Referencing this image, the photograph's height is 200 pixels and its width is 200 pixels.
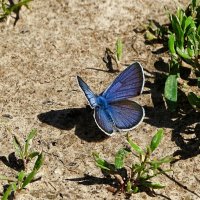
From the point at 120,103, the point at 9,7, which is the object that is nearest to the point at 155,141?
the point at 120,103

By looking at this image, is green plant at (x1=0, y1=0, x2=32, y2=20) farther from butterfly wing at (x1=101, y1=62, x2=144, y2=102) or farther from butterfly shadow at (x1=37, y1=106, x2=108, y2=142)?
butterfly wing at (x1=101, y1=62, x2=144, y2=102)

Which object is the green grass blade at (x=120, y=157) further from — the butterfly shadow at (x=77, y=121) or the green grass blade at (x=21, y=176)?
the green grass blade at (x=21, y=176)

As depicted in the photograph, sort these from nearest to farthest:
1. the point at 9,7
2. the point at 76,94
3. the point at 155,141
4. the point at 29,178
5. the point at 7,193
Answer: the point at 7,193 < the point at 29,178 < the point at 155,141 < the point at 76,94 < the point at 9,7

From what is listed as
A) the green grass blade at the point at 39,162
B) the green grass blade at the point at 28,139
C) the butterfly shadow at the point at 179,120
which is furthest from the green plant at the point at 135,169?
the green grass blade at the point at 28,139

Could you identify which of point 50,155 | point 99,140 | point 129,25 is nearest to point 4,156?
point 50,155

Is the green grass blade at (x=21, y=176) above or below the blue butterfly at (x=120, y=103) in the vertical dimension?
below

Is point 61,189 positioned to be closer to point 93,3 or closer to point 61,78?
point 61,78

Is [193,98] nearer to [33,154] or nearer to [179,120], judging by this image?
[179,120]

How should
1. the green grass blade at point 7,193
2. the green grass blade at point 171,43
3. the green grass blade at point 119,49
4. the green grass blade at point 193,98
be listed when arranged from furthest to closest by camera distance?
the green grass blade at point 119,49 → the green grass blade at point 171,43 → the green grass blade at point 193,98 → the green grass blade at point 7,193
